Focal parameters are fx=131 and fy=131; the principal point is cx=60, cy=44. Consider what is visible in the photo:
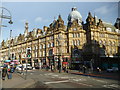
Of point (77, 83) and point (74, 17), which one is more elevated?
point (74, 17)

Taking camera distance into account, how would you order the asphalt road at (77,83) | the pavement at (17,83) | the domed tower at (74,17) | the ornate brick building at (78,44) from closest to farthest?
the pavement at (17,83) < the asphalt road at (77,83) < the ornate brick building at (78,44) < the domed tower at (74,17)

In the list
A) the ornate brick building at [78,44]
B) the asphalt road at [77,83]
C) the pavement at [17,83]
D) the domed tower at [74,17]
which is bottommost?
the asphalt road at [77,83]

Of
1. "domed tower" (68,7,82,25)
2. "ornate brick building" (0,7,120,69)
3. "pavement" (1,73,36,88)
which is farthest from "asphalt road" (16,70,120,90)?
"domed tower" (68,7,82,25)

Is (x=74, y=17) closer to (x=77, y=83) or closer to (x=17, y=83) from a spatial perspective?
(x=77, y=83)

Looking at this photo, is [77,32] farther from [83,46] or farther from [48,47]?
[48,47]

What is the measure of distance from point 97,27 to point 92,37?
18.8 feet

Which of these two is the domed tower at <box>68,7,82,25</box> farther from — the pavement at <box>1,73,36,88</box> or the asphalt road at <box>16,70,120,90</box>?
the pavement at <box>1,73,36,88</box>

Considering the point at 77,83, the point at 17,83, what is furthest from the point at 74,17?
the point at 17,83

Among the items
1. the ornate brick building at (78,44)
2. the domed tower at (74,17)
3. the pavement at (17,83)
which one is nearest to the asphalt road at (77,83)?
the pavement at (17,83)

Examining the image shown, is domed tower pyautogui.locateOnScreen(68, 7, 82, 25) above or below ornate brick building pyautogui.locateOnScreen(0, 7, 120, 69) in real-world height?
above

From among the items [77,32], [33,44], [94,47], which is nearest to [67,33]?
[77,32]

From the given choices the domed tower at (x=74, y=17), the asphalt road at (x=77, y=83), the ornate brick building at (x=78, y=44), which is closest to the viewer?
the asphalt road at (x=77, y=83)

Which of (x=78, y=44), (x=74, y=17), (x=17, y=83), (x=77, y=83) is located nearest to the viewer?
(x=17, y=83)

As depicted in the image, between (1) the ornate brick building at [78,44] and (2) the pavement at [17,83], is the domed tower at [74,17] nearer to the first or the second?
(1) the ornate brick building at [78,44]
